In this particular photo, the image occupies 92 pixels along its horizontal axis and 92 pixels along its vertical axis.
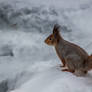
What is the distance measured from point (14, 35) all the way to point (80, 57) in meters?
3.08

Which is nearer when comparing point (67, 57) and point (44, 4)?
point (67, 57)

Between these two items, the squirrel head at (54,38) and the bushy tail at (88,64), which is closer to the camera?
the bushy tail at (88,64)

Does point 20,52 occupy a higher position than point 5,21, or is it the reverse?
point 5,21

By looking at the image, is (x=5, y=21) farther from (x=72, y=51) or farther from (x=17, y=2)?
(x=72, y=51)

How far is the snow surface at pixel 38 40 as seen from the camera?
9.65ft

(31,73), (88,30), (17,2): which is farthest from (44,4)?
(31,73)

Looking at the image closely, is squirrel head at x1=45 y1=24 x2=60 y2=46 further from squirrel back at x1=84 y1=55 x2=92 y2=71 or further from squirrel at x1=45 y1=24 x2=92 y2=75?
squirrel back at x1=84 y1=55 x2=92 y2=71

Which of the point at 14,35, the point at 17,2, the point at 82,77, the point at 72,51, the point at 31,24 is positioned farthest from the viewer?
the point at 17,2

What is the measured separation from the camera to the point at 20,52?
17.0 ft

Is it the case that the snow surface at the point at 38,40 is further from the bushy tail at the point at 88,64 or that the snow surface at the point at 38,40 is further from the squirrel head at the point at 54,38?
the squirrel head at the point at 54,38

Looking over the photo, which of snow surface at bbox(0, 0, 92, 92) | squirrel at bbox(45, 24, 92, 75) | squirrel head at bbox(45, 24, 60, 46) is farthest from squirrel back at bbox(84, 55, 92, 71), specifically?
squirrel head at bbox(45, 24, 60, 46)

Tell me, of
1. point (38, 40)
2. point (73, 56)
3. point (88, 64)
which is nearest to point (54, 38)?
point (73, 56)

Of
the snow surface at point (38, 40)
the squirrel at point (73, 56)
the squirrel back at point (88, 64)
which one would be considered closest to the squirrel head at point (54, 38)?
the squirrel at point (73, 56)

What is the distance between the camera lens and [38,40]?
18.4ft
